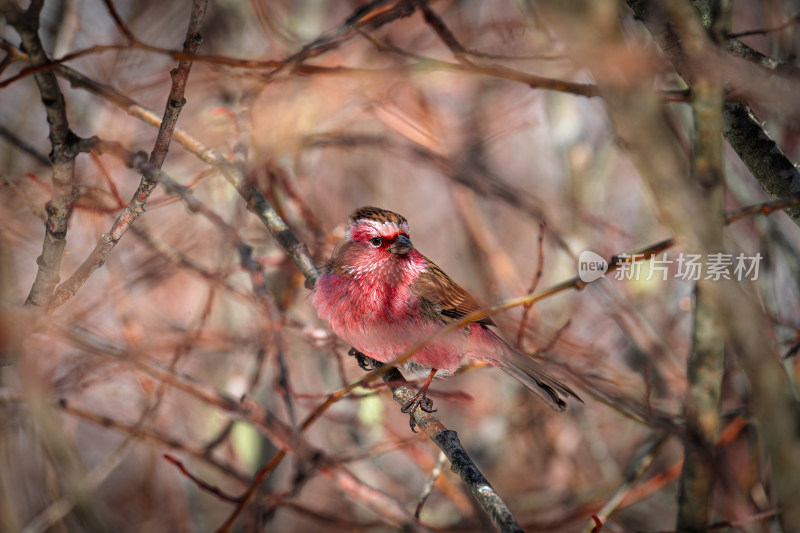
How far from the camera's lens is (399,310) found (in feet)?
12.3

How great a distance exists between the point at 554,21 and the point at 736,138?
1.74 m

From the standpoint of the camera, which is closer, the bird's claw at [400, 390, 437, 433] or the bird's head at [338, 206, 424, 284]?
the bird's claw at [400, 390, 437, 433]

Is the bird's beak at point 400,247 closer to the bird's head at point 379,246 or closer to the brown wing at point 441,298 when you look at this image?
the bird's head at point 379,246

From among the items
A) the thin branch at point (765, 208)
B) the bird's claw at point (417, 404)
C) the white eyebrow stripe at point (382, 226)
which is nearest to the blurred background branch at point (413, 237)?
the thin branch at point (765, 208)

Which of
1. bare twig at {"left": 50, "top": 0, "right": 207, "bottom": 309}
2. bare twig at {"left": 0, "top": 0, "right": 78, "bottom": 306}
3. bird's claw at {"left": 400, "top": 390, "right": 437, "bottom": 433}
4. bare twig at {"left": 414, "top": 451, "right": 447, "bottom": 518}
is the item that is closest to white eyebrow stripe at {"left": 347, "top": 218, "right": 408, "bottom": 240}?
bird's claw at {"left": 400, "top": 390, "right": 437, "bottom": 433}

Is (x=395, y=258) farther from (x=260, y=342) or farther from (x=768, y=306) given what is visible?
(x=768, y=306)

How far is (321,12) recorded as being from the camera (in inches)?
260

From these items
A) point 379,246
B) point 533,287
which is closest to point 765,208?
point 533,287

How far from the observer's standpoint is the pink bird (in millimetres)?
3627

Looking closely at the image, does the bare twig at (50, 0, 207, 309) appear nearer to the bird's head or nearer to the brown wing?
the bird's head

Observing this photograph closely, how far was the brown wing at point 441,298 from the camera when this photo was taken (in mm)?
3947

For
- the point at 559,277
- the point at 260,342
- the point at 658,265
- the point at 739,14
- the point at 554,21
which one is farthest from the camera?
the point at 739,14

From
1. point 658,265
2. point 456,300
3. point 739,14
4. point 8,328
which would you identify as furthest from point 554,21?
point 739,14

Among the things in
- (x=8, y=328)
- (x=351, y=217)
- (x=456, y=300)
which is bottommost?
(x=8, y=328)
